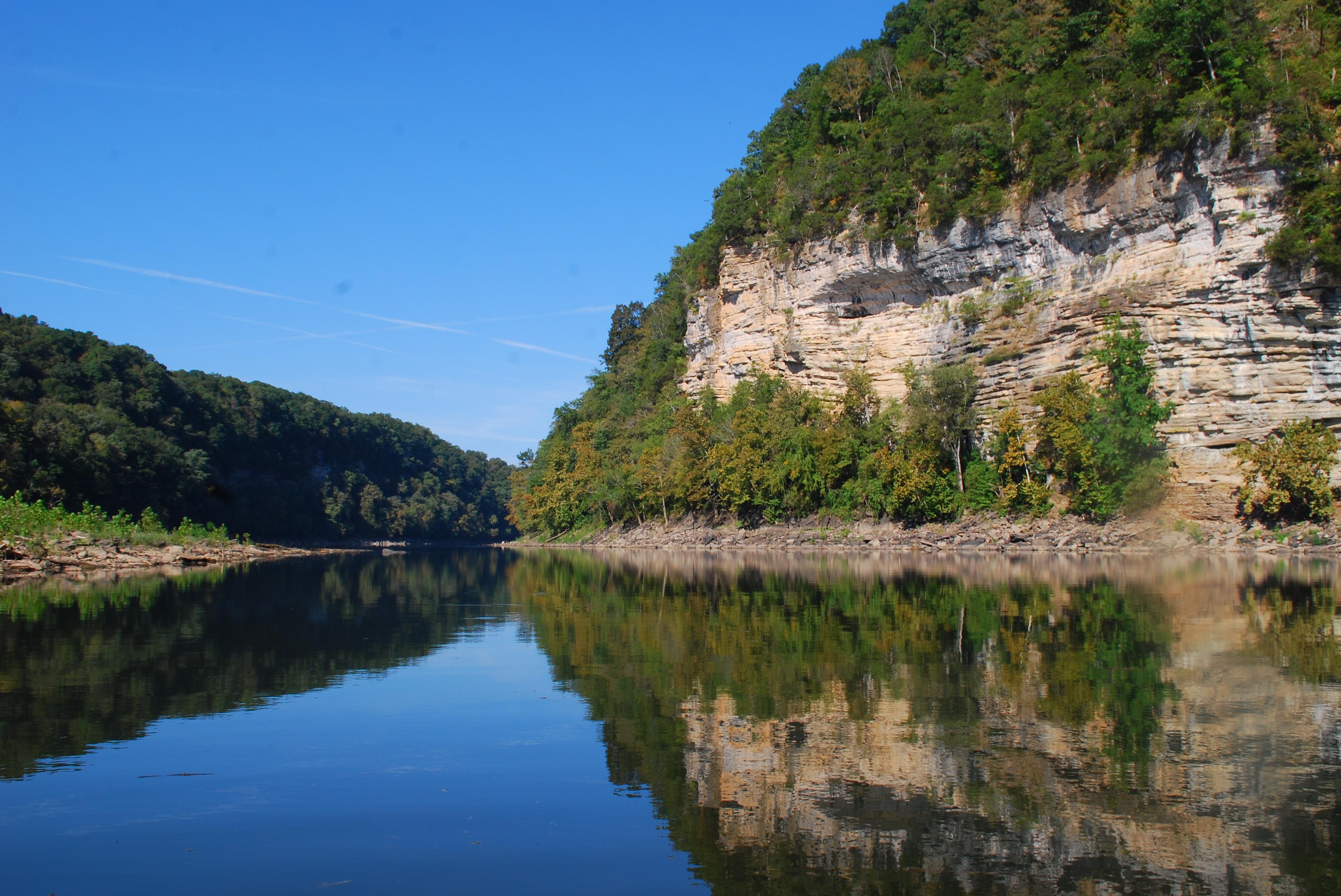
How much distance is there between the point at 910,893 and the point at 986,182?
172 ft

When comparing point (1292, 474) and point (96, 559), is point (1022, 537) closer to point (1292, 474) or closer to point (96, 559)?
point (1292, 474)

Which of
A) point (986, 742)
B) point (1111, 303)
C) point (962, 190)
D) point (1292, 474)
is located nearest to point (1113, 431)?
point (1111, 303)

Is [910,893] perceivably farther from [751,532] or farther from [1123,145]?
[751,532]

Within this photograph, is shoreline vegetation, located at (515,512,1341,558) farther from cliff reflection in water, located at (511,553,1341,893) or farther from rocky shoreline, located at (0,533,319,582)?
rocky shoreline, located at (0,533,319,582)

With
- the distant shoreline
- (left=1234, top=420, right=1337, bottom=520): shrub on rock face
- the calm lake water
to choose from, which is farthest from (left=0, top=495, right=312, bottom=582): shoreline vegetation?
(left=1234, top=420, right=1337, bottom=520): shrub on rock face

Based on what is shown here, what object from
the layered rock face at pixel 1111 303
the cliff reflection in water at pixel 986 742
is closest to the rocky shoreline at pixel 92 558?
the cliff reflection in water at pixel 986 742

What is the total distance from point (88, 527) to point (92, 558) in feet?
A: 26.0

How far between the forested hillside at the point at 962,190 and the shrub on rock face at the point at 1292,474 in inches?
150

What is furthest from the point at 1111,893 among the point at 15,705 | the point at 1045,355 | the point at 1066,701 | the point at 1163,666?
the point at 1045,355

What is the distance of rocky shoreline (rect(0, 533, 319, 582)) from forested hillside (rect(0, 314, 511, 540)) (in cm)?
1146

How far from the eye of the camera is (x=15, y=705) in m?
10.4

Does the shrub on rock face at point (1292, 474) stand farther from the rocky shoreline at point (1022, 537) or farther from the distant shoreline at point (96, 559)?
the distant shoreline at point (96, 559)

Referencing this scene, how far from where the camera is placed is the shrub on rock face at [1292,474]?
1407 inches

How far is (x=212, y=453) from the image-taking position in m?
94.3
